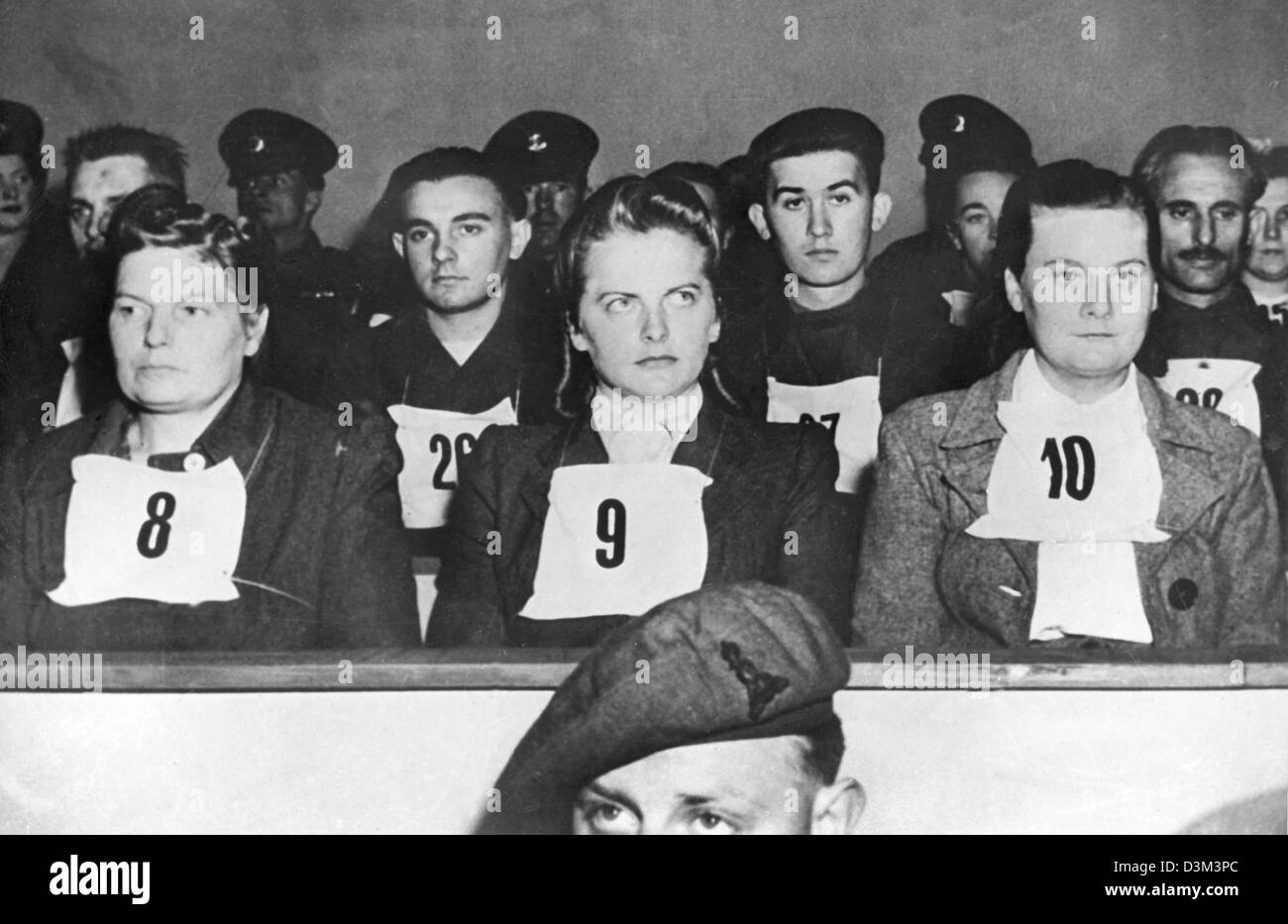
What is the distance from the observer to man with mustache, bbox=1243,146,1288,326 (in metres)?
5.50

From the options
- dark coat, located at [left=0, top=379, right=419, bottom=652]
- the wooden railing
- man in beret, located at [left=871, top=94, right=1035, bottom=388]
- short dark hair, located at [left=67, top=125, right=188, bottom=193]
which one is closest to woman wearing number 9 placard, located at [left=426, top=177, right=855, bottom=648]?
the wooden railing

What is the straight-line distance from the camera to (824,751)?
16.8ft

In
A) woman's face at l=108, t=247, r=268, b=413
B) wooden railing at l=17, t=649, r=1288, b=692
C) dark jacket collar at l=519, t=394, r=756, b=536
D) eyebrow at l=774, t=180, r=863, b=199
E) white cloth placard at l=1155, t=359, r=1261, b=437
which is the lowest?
wooden railing at l=17, t=649, r=1288, b=692

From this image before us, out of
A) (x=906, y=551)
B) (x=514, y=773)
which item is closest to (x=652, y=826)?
(x=514, y=773)

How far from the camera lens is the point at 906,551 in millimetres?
5348

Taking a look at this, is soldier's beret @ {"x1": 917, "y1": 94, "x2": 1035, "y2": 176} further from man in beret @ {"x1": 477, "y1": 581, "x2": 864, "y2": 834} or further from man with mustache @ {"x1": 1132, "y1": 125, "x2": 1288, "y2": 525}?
man in beret @ {"x1": 477, "y1": 581, "x2": 864, "y2": 834}

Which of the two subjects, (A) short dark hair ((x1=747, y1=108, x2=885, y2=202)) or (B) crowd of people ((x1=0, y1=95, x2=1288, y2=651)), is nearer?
(B) crowd of people ((x1=0, y1=95, x2=1288, y2=651))

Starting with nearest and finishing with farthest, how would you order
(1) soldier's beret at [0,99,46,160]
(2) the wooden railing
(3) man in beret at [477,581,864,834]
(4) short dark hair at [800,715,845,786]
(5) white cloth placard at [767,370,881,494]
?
(3) man in beret at [477,581,864,834], (4) short dark hair at [800,715,845,786], (2) the wooden railing, (5) white cloth placard at [767,370,881,494], (1) soldier's beret at [0,99,46,160]

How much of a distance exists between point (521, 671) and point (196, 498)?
1103mm

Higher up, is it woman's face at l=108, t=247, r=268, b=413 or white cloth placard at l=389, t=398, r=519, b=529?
woman's face at l=108, t=247, r=268, b=413

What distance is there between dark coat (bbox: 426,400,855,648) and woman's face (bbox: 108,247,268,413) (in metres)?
0.79

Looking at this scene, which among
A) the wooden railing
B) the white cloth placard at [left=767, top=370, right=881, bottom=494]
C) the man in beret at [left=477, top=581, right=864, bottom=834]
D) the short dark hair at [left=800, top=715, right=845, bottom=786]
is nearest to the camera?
the man in beret at [left=477, top=581, right=864, bottom=834]

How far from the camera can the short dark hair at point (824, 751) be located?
5055mm
